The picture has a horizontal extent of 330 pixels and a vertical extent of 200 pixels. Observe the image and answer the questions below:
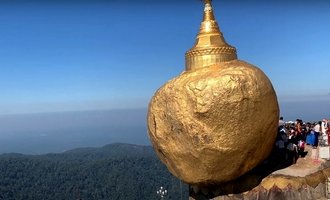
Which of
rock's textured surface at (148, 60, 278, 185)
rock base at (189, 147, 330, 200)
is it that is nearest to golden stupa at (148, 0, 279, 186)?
rock's textured surface at (148, 60, 278, 185)

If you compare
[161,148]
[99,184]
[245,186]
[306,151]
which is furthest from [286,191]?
[99,184]

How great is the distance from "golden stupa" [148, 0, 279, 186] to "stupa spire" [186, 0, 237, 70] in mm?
20

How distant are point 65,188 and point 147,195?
27.0 metres

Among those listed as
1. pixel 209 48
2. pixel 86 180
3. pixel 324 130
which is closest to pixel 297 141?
pixel 324 130

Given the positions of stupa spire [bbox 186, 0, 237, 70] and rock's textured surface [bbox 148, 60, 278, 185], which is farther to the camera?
stupa spire [bbox 186, 0, 237, 70]

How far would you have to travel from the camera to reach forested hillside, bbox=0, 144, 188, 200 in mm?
95875

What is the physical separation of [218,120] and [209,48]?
1.66 meters

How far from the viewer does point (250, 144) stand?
788cm

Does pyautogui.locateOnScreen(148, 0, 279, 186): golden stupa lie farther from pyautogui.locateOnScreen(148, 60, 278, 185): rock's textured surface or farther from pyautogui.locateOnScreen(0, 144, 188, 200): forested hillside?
pyautogui.locateOnScreen(0, 144, 188, 200): forested hillside

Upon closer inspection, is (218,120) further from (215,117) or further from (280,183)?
(280,183)

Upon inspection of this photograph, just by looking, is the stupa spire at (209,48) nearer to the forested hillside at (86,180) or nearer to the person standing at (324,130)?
the person standing at (324,130)

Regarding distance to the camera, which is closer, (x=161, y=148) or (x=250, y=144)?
(x=250, y=144)

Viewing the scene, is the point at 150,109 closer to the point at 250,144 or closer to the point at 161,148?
the point at 161,148

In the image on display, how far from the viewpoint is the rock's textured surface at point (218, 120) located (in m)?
7.71
